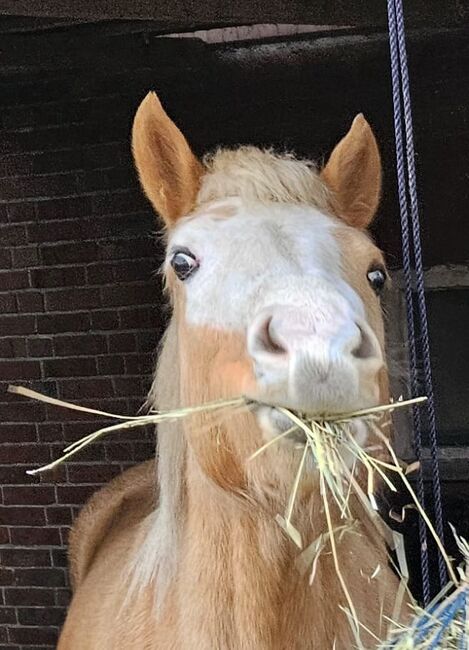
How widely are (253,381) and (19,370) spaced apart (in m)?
3.02

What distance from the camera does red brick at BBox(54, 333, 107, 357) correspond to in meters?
4.20

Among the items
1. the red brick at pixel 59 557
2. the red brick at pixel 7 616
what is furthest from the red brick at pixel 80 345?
the red brick at pixel 7 616

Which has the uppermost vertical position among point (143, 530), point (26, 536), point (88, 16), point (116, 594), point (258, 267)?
point (88, 16)

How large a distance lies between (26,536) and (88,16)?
2859mm

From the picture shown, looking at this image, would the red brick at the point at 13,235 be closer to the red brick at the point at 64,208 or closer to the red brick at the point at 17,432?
the red brick at the point at 64,208

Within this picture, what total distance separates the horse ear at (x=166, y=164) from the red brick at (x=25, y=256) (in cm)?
231

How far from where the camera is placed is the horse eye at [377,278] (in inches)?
70.9

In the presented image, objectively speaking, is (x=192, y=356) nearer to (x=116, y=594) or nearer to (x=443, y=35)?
(x=116, y=594)

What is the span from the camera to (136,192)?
13.5 ft

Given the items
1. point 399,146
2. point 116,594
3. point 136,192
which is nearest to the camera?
point 399,146

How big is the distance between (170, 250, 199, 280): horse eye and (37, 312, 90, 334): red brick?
96.2 inches

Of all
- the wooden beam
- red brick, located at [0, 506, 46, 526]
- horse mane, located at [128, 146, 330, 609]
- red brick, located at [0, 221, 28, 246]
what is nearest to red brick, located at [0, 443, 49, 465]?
red brick, located at [0, 506, 46, 526]

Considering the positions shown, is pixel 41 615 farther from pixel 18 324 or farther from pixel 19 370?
pixel 18 324

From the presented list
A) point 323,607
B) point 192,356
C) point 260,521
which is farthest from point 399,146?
point 323,607
